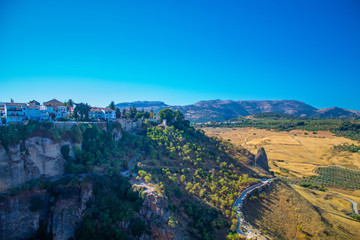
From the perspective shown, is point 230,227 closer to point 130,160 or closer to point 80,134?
point 130,160

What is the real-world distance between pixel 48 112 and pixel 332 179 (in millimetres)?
81131

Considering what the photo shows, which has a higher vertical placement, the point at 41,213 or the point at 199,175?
the point at 199,175

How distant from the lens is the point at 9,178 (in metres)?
26.6

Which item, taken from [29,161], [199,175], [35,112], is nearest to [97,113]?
[35,112]

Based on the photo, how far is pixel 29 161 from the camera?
29016 millimetres

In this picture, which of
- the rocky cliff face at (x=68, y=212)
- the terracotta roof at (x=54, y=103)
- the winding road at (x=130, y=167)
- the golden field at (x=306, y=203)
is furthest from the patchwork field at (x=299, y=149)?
the terracotta roof at (x=54, y=103)

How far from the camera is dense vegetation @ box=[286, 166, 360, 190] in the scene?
55094 millimetres

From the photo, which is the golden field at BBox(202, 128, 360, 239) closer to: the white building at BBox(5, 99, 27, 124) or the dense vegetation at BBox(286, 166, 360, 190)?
the dense vegetation at BBox(286, 166, 360, 190)

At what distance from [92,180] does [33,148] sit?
10316 mm

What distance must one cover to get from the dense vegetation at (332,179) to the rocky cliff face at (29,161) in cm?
6158

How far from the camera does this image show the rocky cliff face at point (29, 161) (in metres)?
26.7

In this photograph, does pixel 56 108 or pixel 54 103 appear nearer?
pixel 56 108

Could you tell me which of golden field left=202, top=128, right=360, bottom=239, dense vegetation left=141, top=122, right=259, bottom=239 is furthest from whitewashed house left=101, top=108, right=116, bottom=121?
golden field left=202, top=128, right=360, bottom=239

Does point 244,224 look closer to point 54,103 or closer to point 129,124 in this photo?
point 129,124
